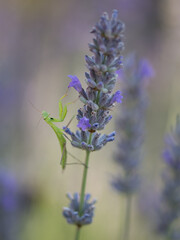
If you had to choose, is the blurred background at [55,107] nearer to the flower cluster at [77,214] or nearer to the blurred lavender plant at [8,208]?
the blurred lavender plant at [8,208]

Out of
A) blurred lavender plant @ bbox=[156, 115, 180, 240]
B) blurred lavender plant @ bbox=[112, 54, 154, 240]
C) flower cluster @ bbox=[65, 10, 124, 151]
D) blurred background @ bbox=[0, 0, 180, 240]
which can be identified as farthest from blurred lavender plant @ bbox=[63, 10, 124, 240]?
blurred background @ bbox=[0, 0, 180, 240]

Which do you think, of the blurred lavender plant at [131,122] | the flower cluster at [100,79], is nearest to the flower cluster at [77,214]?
the flower cluster at [100,79]

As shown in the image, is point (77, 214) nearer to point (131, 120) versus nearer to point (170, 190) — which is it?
point (170, 190)

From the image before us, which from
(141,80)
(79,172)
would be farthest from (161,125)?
(141,80)

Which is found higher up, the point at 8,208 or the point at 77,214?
the point at 77,214

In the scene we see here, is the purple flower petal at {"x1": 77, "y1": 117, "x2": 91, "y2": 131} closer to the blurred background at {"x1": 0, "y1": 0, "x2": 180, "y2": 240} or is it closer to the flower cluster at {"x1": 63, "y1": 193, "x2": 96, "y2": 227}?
the flower cluster at {"x1": 63, "y1": 193, "x2": 96, "y2": 227}

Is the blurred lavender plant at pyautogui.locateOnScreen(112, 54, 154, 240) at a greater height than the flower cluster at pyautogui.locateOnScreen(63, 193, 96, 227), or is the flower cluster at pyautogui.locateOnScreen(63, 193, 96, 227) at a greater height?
the blurred lavender plant at pyautogui.locateOnScreen(112, 54, 154, 240)

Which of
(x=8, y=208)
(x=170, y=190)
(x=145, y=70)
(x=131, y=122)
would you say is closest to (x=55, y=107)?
(x=8, y=208)
